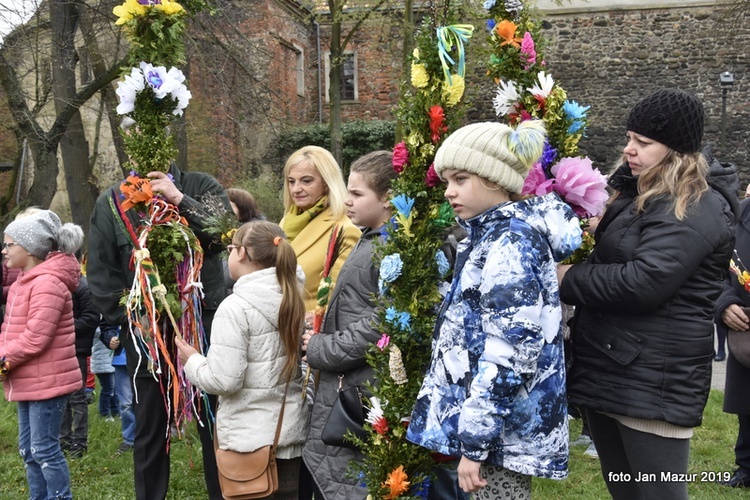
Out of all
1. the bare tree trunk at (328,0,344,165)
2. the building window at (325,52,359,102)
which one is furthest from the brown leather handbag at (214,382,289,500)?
the building window at (325,52,359,102)

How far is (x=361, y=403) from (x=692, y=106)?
1.83 meters

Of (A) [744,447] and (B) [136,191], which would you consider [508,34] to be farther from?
(A) [744,447]

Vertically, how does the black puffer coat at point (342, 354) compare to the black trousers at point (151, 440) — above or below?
above

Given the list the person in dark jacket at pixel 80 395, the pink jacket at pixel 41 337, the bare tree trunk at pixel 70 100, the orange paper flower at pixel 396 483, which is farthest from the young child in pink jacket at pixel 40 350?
the bare tree trunk at pixel 70 100

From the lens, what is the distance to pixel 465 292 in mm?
2648

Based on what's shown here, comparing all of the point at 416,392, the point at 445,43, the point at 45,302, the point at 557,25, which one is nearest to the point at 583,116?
the point at 445,43

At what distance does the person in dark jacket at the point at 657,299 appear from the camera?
2.78m

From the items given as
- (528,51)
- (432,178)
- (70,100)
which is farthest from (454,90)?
(70,100)

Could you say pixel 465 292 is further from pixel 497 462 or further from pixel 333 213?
pixel 333 213

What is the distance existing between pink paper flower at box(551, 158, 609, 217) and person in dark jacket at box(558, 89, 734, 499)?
0.42 ft

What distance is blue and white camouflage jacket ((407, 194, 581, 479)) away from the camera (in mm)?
2451

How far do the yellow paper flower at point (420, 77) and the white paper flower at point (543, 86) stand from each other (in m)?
0.51

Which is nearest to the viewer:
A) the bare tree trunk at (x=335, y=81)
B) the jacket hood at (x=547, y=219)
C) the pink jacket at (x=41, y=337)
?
the jacket hood at (x=547, y=219)

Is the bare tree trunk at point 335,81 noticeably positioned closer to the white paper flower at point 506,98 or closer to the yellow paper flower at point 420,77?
the white paper flower at point 506,98
